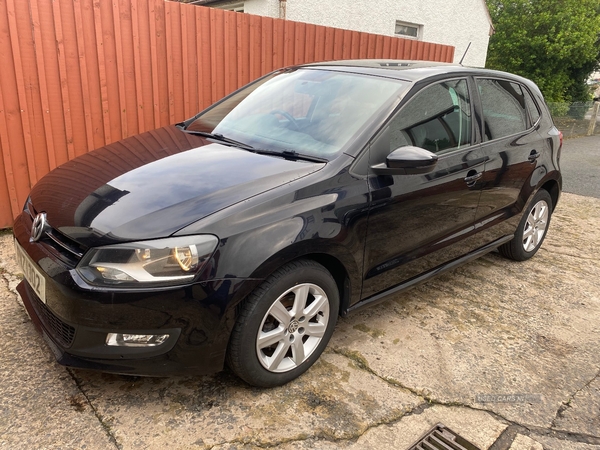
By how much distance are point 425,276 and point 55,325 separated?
2.28 m

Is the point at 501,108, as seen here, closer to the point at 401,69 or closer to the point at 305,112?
the point at 401,69

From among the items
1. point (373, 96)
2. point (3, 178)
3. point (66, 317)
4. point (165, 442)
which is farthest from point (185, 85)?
point (165, 442)

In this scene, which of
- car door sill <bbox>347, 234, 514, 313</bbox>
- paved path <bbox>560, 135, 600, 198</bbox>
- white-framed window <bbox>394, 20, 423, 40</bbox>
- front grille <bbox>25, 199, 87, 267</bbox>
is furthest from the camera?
white-framed window <bbox>394, 20, 423, 40</bbox>

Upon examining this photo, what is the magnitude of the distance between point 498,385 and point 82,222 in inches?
94.7

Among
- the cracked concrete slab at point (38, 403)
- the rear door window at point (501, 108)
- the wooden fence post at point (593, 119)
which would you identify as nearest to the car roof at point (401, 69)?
the rear door window at point (501, 108)

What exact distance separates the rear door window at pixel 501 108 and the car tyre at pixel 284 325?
73.1 inches

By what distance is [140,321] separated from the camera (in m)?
2.07

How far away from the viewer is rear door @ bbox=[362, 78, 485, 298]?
276 cm

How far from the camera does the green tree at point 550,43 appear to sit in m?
15.0

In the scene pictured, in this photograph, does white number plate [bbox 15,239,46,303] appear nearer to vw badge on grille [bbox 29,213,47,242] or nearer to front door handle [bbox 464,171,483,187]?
vw badge on grille [bbox 29,213,47,242]

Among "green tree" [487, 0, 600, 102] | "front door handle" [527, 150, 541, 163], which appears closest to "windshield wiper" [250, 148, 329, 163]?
"front door handle" [527, 150, 541, 163]

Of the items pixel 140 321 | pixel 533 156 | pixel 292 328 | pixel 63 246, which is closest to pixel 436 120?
pixel 533 156

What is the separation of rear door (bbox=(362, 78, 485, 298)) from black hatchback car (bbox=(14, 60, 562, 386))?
0.01 metres

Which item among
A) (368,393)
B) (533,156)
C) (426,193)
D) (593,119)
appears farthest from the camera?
(593,119)
